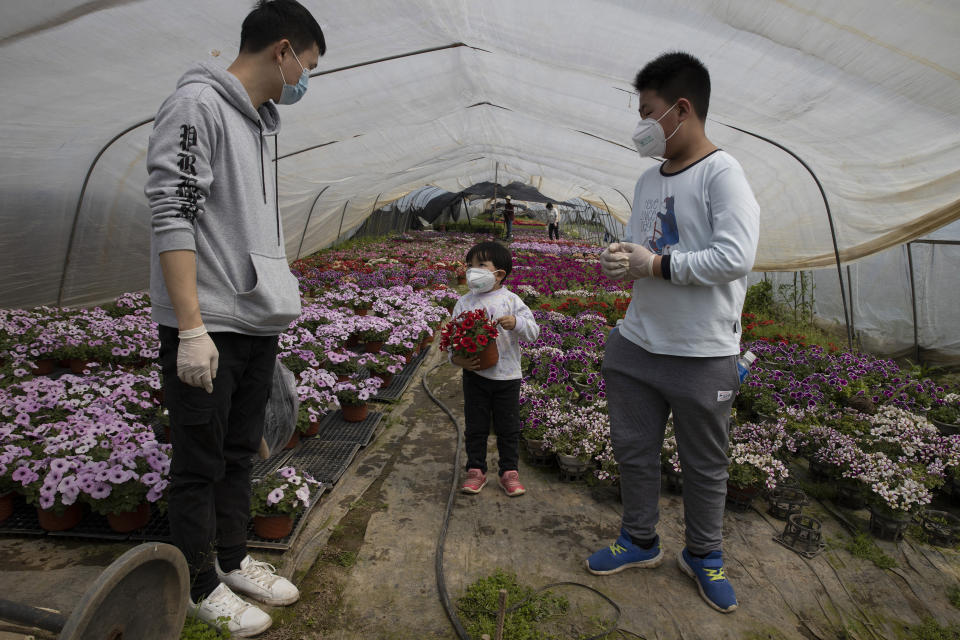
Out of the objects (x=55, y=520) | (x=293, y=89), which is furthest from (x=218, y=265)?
(x=55, y=520)

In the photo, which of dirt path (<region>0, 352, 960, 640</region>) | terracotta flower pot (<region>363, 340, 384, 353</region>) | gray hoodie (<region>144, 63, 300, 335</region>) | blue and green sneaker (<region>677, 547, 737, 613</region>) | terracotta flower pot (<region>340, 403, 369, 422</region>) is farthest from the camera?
terracotta flower pot (<region>363, 340, 384, 353</region>)

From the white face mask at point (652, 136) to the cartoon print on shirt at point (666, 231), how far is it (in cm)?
21

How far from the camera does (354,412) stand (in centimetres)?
413

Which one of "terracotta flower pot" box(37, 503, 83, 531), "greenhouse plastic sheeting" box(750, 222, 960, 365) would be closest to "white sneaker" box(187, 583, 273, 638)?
"terracotta flower pot" box(37, 503, 83, 531)

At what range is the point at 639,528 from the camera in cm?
244

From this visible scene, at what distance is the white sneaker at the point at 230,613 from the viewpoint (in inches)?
73.5

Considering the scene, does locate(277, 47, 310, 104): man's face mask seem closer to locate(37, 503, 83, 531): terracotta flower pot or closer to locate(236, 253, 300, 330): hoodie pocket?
locate(236, 253, 300, 330): hoodie pocket

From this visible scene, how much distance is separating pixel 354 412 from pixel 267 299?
2595mm

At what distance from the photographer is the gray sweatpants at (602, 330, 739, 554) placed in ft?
6.79

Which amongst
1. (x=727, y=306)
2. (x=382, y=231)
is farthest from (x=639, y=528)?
(x=382, y=231)

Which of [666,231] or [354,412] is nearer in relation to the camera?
[666,231]

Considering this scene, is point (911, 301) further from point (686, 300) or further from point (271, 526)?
point (271, 526)

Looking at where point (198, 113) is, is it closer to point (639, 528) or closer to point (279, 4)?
point (279, 4)

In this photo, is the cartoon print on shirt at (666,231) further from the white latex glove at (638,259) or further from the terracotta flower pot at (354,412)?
the terracotta flower pot at (354,412)
